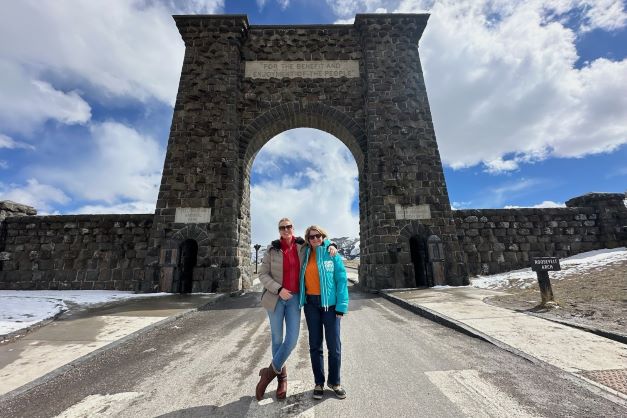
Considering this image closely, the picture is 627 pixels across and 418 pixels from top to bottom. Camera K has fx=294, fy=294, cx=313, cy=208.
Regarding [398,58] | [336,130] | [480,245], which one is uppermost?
[398,58]

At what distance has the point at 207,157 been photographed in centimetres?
1145

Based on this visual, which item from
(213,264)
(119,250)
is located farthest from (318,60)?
(119,250)

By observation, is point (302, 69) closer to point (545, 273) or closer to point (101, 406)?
point (545, 273)

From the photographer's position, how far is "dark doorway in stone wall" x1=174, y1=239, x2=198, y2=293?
10375 millimetres

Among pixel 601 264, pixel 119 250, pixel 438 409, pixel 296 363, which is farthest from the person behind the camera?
pixel 119 250

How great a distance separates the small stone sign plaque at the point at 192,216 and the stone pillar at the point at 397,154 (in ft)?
20.5

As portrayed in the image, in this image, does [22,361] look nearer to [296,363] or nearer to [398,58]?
[296,363]

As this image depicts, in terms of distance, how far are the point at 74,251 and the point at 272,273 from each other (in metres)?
12.3

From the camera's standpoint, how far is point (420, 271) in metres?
11.0

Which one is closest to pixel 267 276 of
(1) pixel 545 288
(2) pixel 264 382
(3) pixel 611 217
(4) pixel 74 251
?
(2) pixel 264 382

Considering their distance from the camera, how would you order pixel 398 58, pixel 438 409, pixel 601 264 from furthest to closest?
pixel 398 58 < pixel 601 264 < pixel 438 409

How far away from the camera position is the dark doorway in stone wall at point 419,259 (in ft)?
35.0

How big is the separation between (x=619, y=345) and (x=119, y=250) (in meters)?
13.6

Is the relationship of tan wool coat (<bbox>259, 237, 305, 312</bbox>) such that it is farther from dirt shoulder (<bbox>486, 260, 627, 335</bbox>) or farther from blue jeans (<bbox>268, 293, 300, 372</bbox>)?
dirt shoulder (<bbox>486, 260, 627, 335</bbox>)
